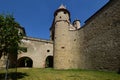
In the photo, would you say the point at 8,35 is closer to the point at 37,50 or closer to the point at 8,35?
the point at 8,35

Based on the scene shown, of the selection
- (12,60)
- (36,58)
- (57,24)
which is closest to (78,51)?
(57,24)

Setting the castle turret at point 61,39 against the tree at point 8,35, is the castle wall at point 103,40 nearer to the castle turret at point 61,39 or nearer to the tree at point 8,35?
the castle turret at point 61,39

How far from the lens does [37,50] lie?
28.6m

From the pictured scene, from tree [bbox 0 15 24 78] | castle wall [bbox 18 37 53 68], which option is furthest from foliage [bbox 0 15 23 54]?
castle wall [bbox 18 37 53 68]

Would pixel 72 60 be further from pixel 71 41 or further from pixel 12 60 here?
pixel 12 60

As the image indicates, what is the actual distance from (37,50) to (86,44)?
9.79 meters

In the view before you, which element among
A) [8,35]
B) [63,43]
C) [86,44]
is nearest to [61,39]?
[63,43]

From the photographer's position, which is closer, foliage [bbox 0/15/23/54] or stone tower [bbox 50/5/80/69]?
foliage [bbox 0/15/23/54]

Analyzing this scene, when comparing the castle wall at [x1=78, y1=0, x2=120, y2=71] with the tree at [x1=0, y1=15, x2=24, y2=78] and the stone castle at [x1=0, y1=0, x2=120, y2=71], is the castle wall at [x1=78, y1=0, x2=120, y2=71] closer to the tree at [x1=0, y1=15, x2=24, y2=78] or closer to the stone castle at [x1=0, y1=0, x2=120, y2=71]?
the stone castle at [x1=0, y1=0, x2=120, y2=71]

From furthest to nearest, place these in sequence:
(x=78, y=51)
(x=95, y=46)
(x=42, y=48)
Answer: (x=42, y=48) → (x=78, y=51) → (x=95, y=46)

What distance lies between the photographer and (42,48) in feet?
95.6

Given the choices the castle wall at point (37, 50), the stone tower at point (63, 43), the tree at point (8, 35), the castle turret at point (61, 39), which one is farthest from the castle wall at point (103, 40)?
the tree at point (8, 35)

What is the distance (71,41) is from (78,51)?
2.42 metres

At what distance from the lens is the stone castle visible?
18781 millimetres
